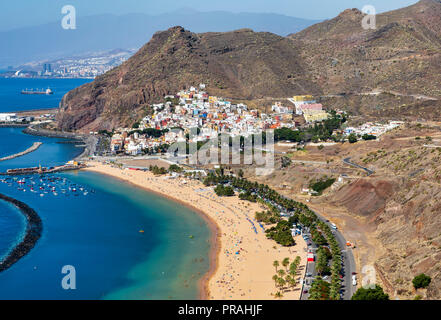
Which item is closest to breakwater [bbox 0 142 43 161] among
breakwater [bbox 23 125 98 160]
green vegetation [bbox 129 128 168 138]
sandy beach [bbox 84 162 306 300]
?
breakwater [bbox 23 125 98 160]

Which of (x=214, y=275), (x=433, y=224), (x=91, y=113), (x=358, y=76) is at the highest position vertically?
(x=358, y=76)

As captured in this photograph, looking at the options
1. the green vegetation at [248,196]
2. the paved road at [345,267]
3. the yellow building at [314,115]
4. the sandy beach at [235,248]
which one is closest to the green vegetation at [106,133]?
the yellow building at [314,115]

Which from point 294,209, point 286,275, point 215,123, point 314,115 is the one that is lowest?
point 286,275

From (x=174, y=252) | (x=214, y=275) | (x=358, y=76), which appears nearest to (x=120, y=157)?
(x=174, y=252)

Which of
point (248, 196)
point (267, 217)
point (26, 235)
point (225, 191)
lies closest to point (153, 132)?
point (225, 191)

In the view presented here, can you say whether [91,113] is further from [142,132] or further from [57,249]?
[57,249]

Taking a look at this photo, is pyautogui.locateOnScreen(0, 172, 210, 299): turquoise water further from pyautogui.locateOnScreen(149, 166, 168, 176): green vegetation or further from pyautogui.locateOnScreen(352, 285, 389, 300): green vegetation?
pyautogui.locateOnScreen(352, 285, 389, 300): green vegetation

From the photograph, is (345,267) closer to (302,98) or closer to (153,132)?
(153,132)
